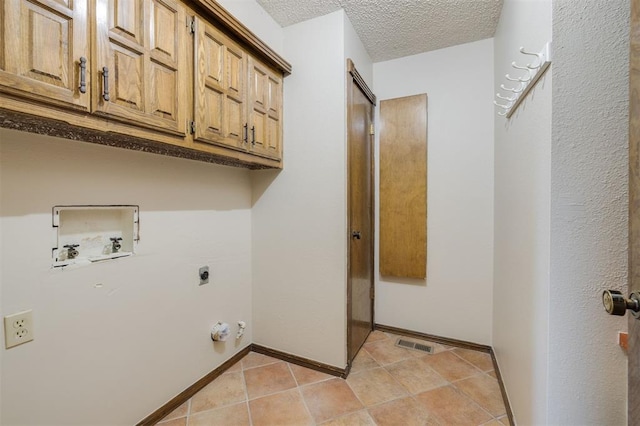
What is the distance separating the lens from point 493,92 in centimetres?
216

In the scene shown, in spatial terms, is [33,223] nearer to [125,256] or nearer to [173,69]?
[125,256]

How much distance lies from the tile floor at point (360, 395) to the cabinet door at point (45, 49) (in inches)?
65.0

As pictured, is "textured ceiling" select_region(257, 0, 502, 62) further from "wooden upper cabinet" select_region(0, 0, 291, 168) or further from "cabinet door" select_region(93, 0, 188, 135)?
"cabinet door" select_region(93, 0, 188, 135)

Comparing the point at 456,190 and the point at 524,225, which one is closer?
A: the point at 524,225

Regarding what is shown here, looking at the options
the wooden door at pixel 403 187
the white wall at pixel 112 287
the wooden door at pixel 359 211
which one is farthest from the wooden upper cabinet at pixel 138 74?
the wooden door at pixel 403 187

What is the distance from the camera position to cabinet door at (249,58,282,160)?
5.68 ft

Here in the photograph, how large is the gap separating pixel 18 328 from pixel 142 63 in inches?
43.9

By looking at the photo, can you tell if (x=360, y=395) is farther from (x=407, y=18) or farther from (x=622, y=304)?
(x=407, y=18)

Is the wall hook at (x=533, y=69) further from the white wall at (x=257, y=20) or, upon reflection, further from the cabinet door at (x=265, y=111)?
the white wall at (x=257, y=20)

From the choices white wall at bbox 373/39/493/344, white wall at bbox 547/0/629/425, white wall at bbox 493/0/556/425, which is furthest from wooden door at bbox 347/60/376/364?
white wall at bbox 547/0/629/425

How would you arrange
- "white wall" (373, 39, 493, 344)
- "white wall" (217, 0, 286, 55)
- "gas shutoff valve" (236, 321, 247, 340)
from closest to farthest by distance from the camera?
"white wall" (217, 0, 286, 55) < "gas shutoff valve" (236, 321, 247, 340) < "white wall" (373, 39, 493, 344)

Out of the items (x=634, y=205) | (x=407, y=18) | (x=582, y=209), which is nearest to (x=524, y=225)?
(x=582, y=209)

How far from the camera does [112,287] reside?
1312 millimetres

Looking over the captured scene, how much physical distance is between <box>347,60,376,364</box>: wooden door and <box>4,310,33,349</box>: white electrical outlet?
159cm
